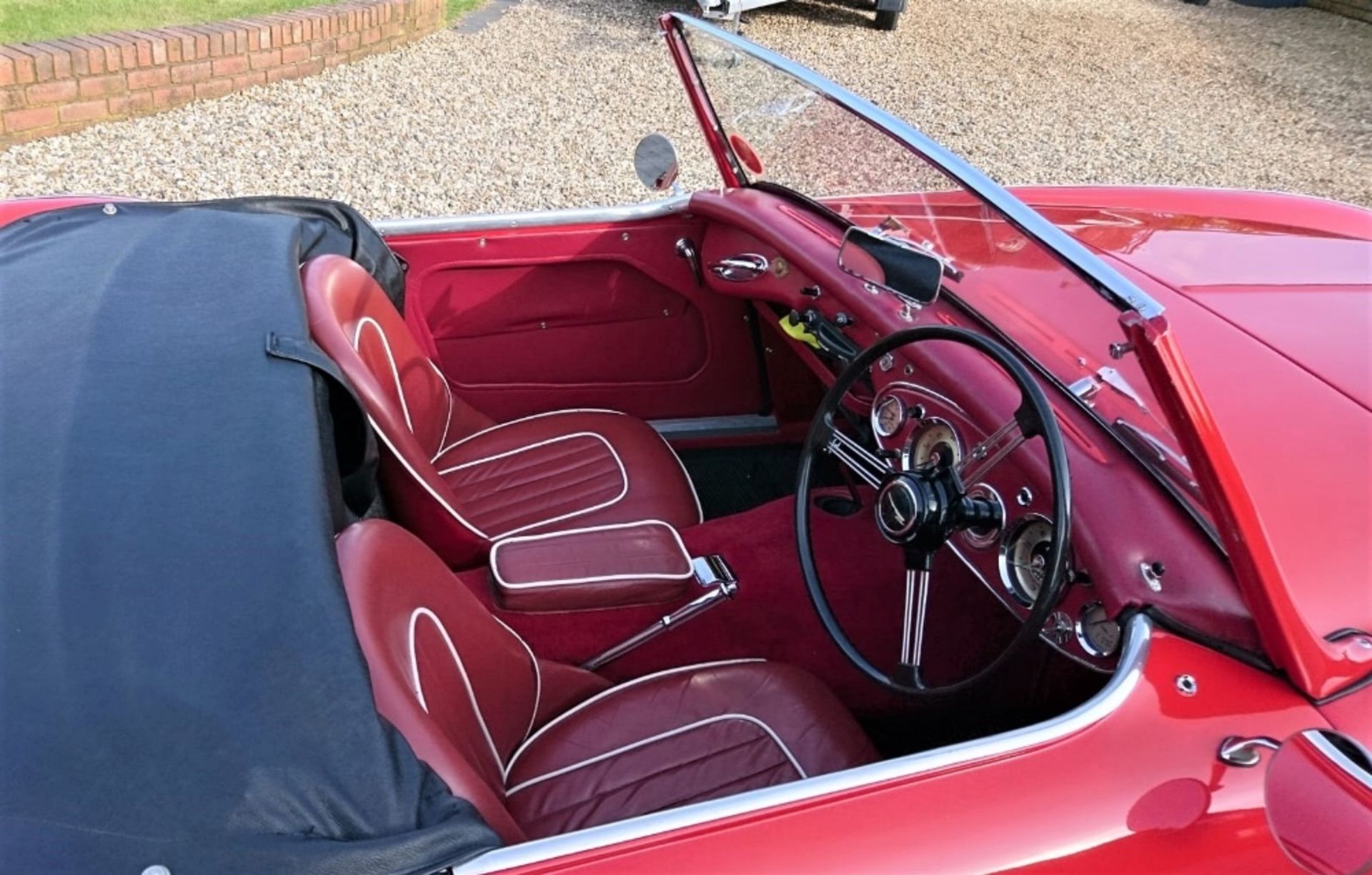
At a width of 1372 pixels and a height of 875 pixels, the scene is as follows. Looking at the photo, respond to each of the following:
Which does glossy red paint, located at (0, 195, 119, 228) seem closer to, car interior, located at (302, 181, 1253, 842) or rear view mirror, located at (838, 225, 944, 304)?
car interior, located at (302, 181, 1253, 842)

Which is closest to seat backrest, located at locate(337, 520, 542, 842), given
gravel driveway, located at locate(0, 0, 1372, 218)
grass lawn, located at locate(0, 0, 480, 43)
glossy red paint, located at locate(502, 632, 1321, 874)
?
glossy red paint, located at locate(502, 632, 1321, 874)

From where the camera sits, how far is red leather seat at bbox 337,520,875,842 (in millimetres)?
1432

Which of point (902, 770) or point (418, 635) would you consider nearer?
point (902, 770)

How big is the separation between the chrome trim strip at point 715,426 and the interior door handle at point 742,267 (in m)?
0.59

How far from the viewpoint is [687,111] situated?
5.97 m

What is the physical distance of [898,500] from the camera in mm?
1603

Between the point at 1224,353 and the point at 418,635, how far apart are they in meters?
1.44

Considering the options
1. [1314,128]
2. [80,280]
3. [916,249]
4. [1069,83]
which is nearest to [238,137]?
[80,280]

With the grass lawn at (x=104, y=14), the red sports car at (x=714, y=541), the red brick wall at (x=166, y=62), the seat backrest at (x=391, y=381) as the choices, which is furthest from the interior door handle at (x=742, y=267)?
the grass lawn at (x=104, y=14)

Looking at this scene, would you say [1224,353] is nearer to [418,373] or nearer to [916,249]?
[916,249]

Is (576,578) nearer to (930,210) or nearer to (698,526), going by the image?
(698,526)

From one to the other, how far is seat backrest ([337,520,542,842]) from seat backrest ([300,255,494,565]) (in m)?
0.32

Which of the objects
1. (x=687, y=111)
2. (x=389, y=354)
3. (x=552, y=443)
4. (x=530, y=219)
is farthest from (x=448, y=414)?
(x=687, y=111)

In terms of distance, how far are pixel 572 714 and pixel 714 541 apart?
0.69 meters
